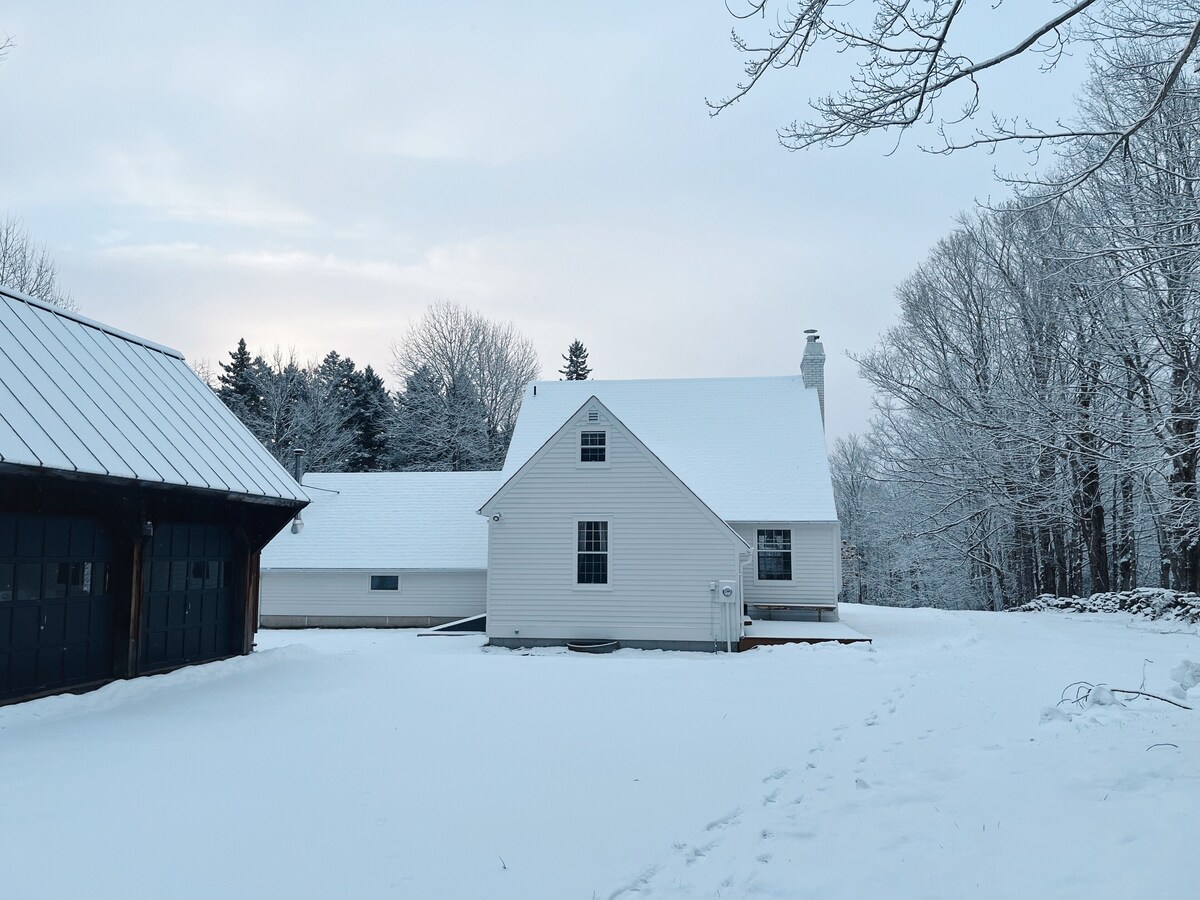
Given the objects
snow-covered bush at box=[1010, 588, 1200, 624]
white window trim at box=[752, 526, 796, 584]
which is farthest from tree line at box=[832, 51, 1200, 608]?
white window trim at box=[752, 526, 796, 584]

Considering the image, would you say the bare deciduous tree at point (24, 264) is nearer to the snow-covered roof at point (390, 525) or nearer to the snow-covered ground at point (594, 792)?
the snow-covered roof at point (390, 525)

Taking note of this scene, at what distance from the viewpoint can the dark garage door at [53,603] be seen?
9.53m

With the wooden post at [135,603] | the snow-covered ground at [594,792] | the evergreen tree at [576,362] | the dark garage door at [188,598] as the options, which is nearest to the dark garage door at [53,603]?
the wooden post at [135,603]

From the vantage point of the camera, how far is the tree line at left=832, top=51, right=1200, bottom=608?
14.7 meters

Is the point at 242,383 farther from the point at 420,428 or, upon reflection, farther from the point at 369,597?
the point at 369,597

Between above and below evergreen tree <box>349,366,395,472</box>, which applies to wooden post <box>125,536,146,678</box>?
below

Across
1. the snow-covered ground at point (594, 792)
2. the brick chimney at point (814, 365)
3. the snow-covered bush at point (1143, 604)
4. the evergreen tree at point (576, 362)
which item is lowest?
the snow-covered ground at point (594, 792)

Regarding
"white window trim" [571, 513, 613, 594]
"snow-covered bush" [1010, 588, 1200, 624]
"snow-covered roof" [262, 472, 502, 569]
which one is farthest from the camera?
"snow-covered roof" [262, 472, 502, 569]

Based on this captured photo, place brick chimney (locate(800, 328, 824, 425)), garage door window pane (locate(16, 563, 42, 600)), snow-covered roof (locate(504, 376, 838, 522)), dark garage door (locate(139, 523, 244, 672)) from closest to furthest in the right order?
garage door window pane (locate(16, 563, 42, 600)), dark garage door (locate(139, 523, 244, 672)), snow-covered roof (locate(504, 376, 838, 522)), brick chimney (locate(800, 328, 824, 425))

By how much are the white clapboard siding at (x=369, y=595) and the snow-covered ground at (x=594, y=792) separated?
A: 13.1 m

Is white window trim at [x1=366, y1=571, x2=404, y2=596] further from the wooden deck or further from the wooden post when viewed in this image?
the wooden post

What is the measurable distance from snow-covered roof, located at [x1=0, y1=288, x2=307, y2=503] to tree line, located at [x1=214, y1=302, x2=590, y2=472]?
1090 inches

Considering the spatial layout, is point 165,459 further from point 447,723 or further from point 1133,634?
point 1133,634

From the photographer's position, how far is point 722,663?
1486 centimetres
